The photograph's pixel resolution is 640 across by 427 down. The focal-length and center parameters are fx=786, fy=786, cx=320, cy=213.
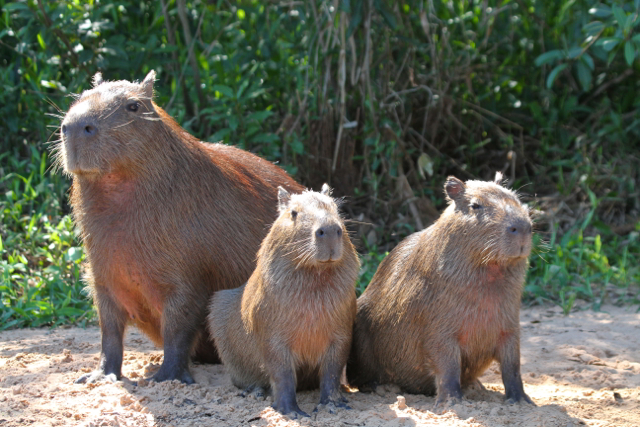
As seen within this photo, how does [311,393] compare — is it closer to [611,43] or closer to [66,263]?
[66,263]

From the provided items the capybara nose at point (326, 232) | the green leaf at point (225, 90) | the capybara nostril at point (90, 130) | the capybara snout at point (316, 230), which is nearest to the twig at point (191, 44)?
the green leaf at point (225, 90)

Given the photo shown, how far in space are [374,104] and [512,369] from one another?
10.6 ft

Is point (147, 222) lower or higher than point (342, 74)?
lower

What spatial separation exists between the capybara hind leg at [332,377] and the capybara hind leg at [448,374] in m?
0.46

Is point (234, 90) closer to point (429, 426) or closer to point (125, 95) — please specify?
point (125, 95)

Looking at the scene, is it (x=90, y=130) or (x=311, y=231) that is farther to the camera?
(x=90, y=130)

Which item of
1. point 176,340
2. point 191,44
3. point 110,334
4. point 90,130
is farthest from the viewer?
point 191,44

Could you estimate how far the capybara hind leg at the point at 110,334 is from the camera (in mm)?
4254

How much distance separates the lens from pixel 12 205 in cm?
642

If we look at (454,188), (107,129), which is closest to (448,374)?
(454,188)

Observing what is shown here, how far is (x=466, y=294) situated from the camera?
3.75 meters

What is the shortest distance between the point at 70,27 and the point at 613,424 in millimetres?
5116

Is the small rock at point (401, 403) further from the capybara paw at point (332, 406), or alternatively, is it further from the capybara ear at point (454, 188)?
the capybara ear at point (454, 188)

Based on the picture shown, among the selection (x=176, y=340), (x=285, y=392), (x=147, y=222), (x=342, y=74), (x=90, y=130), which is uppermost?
(x=342, y=74)
